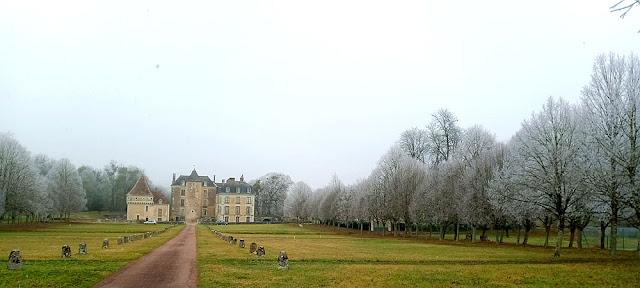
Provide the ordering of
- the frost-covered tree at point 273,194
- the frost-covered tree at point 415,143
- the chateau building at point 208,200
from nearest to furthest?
the frost-covered tree at point 415,143
the chateau building at point 208,200
the frost-covered tree at point 273,194

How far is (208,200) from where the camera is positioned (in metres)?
129

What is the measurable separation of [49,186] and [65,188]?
531 centimetres

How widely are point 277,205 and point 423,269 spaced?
128 meters

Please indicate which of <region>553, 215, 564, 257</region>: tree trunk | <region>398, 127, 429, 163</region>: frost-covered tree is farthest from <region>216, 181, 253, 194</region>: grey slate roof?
<region>553, 215, 564, 257</region>: tree trunk

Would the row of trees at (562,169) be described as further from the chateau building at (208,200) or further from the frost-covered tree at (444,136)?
the chateau building at (208,200)

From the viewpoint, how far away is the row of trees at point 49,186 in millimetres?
62781

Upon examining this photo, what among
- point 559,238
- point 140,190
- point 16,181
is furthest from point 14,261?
point 140,190

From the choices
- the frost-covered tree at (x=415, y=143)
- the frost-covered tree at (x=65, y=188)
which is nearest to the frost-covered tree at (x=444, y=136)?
the frost-covered tree at (x=415, y=143)

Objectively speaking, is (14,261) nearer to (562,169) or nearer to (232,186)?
(562,169)

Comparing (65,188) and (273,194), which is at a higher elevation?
(65,188)

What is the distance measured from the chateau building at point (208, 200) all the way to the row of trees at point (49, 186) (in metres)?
20.9

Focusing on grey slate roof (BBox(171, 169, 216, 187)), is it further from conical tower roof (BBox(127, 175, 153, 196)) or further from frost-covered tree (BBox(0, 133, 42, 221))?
frost-covered tree (BBox(0, 133, 42, 221))

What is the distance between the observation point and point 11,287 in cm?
1471

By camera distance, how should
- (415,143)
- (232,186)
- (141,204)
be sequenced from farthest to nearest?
1. (232,186)
2. (141,204)
3. (415,143)
